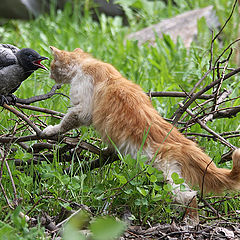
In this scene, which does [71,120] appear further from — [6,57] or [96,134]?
[6,57]

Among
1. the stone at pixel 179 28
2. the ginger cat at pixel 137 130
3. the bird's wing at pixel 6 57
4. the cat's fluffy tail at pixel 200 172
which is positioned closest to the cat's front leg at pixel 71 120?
the ginger cat at pixel 137 130

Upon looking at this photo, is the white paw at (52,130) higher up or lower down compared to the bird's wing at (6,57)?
lower down

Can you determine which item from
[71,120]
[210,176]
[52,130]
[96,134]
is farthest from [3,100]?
[210,176]

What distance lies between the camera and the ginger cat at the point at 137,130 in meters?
3.36

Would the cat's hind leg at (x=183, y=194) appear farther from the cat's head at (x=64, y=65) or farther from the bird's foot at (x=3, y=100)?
the bird's foot at (x=3, y=100)

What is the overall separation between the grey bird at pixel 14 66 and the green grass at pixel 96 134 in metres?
0.41

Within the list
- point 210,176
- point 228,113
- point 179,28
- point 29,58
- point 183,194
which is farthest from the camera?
point 179,28

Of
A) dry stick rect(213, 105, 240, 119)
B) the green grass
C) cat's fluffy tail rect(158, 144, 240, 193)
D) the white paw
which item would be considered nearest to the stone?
the green grass

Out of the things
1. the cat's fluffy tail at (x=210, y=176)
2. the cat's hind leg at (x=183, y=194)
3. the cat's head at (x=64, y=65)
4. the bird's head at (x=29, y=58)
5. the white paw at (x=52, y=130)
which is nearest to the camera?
the cat's hind leg at (x=183, y=194)

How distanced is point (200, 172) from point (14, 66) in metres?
2.00

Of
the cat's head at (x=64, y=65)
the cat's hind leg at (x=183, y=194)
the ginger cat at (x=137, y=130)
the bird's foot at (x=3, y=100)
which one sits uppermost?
the cat's head at (x=64, y=65)

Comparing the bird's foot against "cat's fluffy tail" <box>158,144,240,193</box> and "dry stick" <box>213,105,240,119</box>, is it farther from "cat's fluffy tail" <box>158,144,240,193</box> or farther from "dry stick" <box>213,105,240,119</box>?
"dry stick" <box>213,105,240,119</box>

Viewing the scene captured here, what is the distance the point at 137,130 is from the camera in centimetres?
344

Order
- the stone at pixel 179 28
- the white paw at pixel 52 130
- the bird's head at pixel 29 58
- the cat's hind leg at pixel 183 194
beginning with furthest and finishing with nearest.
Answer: the stone at pixel 179 28
the bird's head at pixel 29 58
the white paw at pixel 52 130
the cat's hind leg at pixel 183 194
